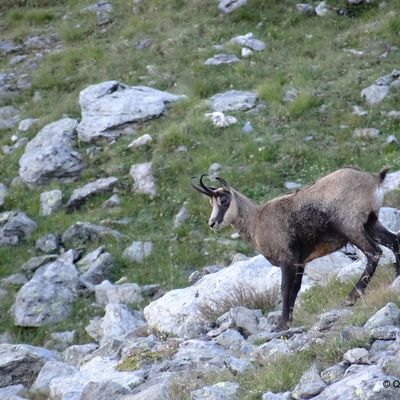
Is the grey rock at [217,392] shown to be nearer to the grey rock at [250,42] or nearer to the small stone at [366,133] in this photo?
the small stone at [366,133]

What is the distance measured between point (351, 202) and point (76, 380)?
3.27m

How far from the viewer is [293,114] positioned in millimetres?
16438

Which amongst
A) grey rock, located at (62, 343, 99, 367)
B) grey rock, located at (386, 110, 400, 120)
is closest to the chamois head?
grey rock, located at (62, 343, 99, 367)

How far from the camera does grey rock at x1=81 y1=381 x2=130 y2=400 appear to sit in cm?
804

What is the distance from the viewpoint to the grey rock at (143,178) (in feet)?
51.5

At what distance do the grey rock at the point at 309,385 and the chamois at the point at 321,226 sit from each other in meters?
2.28

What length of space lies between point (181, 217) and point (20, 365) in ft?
16.1

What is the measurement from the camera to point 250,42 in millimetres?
18938

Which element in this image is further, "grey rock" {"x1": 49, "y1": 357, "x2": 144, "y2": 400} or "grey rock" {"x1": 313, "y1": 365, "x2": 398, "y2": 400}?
"grey rock" {"x1": 49, "y1": 357, "x2": 144, "y2": 400}

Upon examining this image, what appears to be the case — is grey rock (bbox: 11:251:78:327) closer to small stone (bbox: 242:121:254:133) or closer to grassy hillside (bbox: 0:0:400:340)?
grassy hillside (bbox: 0:0:400:340)

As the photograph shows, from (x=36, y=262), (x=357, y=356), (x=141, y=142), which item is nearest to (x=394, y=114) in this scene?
(x=141, y=142)

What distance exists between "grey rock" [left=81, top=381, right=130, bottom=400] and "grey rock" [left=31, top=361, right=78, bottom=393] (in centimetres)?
161

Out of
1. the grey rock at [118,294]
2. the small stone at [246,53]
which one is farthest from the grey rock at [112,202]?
the small stone at [246,53]

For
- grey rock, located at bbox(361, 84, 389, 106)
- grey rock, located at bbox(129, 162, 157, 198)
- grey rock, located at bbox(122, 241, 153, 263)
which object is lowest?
grey rock, located at bbox(122, 241, 153, 263)
